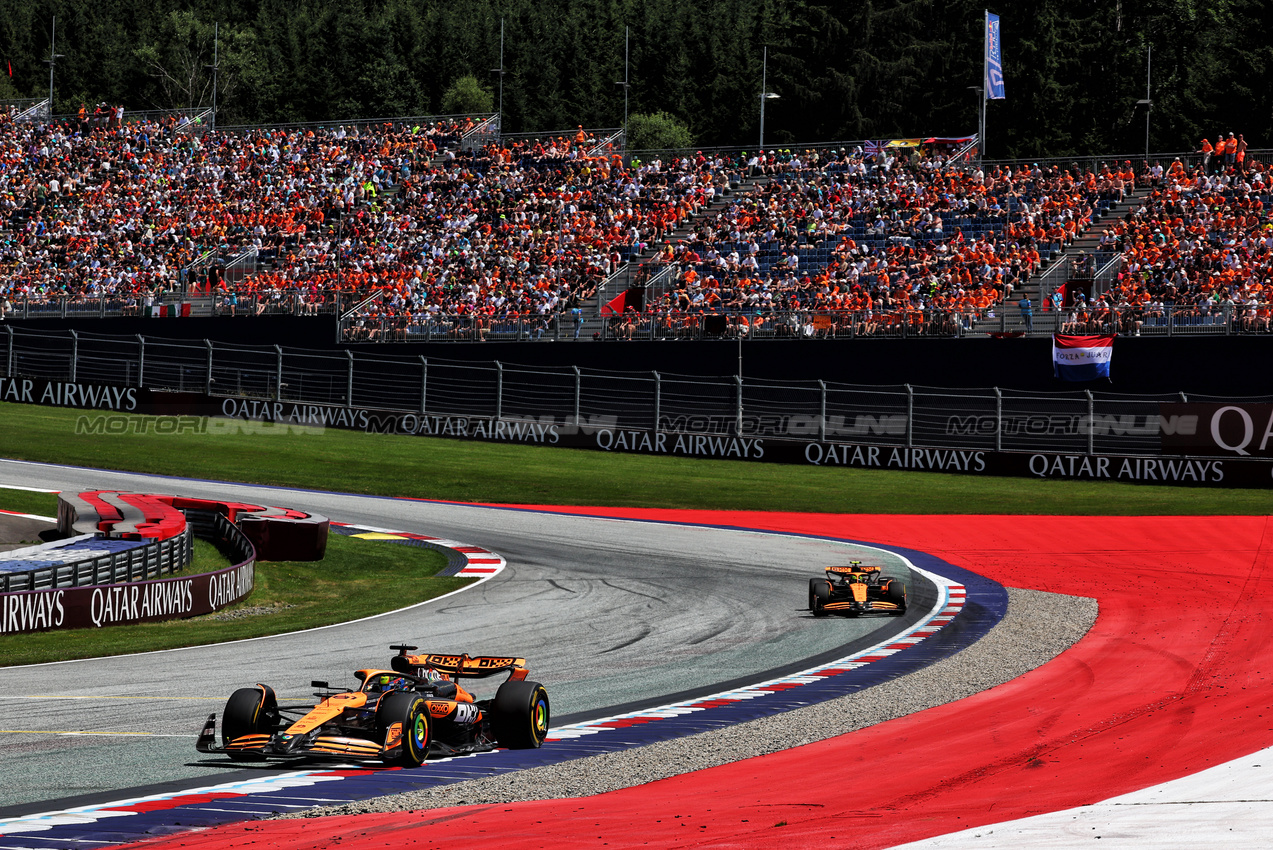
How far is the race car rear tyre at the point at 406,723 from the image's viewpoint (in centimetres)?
813

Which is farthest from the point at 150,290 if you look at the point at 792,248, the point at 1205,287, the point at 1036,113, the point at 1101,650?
the point at 1036,113

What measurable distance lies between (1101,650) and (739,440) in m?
19.9

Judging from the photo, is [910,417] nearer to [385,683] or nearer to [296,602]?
[296,602]

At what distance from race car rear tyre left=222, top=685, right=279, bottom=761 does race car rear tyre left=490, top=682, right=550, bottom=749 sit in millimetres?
1389

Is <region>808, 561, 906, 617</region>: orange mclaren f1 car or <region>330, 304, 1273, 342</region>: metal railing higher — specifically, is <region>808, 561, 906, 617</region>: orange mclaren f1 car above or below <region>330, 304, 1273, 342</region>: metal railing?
below

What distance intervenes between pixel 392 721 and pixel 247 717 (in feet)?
2.87

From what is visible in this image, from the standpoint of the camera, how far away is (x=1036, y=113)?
72.9 meters

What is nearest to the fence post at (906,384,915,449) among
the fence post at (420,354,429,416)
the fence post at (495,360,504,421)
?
the fence post at (495,360,504,421)

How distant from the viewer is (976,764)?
862cm

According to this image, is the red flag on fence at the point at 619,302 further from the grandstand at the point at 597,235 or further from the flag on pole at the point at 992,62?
the flag on pole at the point at 992,62

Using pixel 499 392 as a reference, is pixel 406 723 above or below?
below

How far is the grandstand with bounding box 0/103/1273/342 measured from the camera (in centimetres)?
3412

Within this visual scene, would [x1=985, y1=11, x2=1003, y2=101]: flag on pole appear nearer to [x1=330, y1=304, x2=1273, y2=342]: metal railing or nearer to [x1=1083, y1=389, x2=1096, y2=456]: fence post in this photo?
[x1=330, y1=304, x2=1273, y2=342]: metal railing

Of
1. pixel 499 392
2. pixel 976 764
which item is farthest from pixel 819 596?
pixel 499 392
